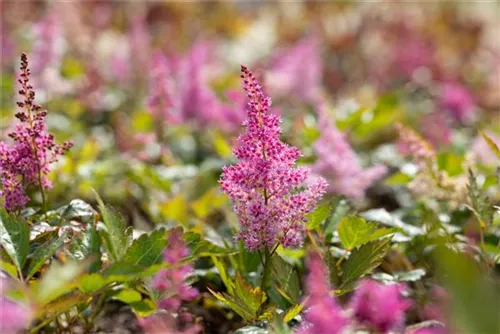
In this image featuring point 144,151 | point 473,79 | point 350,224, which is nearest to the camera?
point 350,224

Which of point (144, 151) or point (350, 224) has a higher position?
point (144, 151)

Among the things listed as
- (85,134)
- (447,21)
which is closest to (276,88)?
(85,134)

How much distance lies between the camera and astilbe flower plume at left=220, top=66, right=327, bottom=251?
160 centimetres

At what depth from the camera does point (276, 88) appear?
4.23 meters

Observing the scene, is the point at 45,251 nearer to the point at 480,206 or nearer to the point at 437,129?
the point at 480,206

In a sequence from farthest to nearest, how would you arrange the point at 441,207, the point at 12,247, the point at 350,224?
the point at 441,207 < the point at 350,224 < the point at 12,247

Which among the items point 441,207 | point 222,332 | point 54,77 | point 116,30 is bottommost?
point 222,332

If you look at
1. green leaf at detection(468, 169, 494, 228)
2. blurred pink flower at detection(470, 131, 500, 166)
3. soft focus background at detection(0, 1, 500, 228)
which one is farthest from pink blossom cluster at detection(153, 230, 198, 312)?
blurred pink flower at detection(470, 131, 500, 166)

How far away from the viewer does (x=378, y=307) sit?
47.4 inches

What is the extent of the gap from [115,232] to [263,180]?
0.35 meters

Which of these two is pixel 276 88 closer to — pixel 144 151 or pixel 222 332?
pixel 144 151

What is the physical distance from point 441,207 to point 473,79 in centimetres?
323

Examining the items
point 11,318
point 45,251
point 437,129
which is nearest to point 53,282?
point 11,318

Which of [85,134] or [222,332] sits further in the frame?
[85,134]
